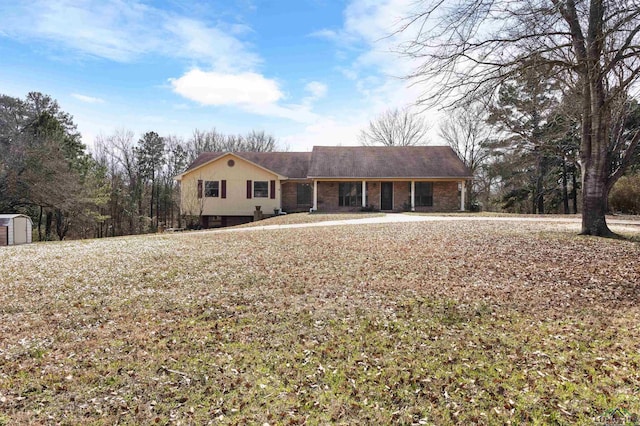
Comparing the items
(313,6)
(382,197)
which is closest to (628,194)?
(382,197)

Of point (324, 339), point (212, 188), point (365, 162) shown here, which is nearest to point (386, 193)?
point (365, 162)

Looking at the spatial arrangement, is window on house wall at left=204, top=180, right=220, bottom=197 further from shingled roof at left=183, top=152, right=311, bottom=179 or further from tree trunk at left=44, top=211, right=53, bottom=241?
tree trunk at left=44, top=211, right=53, bottom=241

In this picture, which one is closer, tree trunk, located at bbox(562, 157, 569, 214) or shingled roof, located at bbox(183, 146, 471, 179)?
shingled roof, located at bbox(183, 146, 471, 179)

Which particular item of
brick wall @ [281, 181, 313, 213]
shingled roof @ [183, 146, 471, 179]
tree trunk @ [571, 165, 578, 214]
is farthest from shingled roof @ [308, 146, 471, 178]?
tree trunk @ [571, 165, 578, 214]

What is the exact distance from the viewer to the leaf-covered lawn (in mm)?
3053

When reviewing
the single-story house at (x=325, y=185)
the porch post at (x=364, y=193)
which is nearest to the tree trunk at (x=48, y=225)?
the single-story house at (x=325, y=185)

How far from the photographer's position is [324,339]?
14.1 feet

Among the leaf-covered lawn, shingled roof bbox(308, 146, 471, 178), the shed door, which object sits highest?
shingled roof bbox(308, 146, 471, 178)

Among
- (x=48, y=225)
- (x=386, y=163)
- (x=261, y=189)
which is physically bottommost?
(x=48, y=225)

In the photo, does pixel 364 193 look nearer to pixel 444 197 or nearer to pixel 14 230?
pixel 444 197

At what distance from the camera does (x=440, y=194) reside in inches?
920

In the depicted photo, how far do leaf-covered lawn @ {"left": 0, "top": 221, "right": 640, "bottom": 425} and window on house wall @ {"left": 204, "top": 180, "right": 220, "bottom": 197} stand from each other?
1489 cm

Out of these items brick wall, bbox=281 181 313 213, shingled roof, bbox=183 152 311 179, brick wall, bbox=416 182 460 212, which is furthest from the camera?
shingled roof, bbox=183 152 311 179

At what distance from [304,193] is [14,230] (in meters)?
15.2
